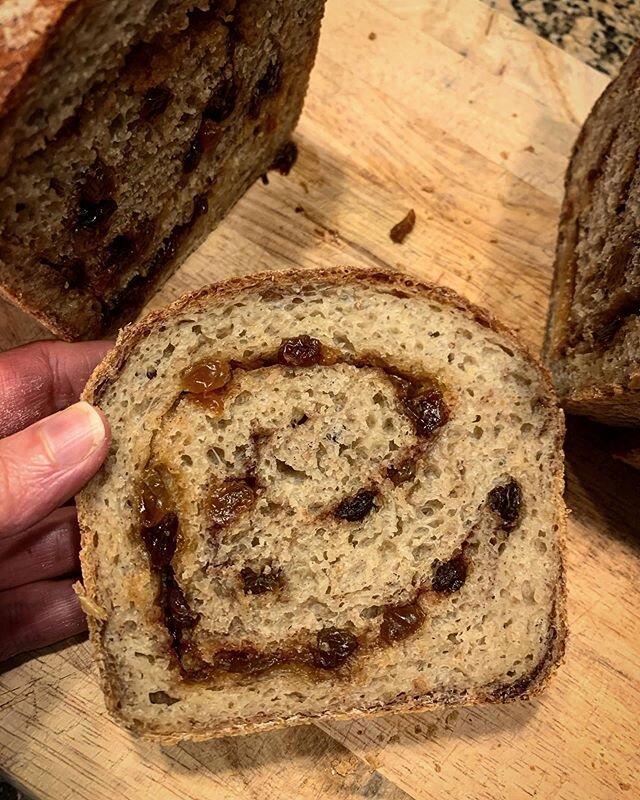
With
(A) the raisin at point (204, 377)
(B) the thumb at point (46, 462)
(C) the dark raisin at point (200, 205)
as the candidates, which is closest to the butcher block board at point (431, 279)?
(C) the dark raisin at point (200, 205)

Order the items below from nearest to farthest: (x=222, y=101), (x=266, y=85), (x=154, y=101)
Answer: (x=154, y=101), (x=222, y=101), (x=266, y=85)

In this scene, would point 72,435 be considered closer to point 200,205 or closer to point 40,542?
point 40,542

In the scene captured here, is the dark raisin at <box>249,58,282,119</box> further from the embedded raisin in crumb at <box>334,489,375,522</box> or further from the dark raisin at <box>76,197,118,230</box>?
the embedded raisin in crumb at <box>334,489,375,522</box>

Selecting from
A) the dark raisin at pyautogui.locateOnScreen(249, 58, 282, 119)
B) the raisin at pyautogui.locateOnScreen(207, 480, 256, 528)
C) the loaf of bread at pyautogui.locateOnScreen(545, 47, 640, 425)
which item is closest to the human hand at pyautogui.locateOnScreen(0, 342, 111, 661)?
the raisin at pyautogui.locateOnScreen(207, 480, 256, 528)

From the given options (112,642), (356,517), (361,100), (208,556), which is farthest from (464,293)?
(112,642)

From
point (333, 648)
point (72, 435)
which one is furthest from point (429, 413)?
point (72, 435)
